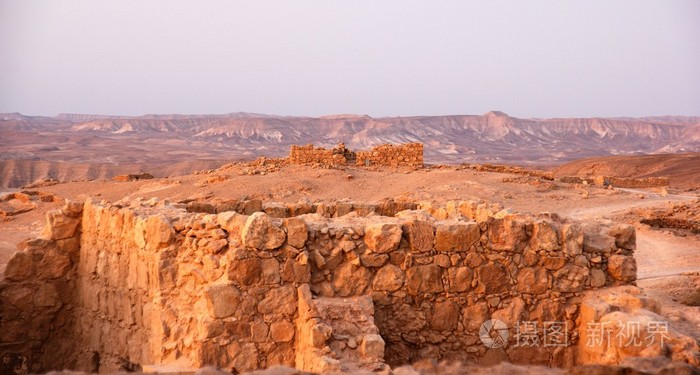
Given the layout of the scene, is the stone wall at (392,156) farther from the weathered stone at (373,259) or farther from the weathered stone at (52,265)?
the weathered stone at (373,259)

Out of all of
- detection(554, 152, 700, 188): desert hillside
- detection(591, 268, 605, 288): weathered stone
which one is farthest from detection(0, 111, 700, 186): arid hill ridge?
detection(591, 268, 605, 288): weathered stone

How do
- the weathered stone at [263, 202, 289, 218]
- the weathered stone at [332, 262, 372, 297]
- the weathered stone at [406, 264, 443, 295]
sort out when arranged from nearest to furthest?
the weathered stone at [332, 262, 372, 297] < the weathered stone at [406, 264, 443, 295] < the weathered stone at [263, 202, 289, 218]

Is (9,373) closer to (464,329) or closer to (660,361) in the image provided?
(464,329)

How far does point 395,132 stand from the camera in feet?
367

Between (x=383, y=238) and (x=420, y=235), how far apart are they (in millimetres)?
388

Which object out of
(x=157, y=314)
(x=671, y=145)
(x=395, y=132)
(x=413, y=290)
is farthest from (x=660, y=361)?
(x=671, y=145)

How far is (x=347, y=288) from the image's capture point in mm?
5934

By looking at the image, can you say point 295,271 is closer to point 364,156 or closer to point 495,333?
point 495,333

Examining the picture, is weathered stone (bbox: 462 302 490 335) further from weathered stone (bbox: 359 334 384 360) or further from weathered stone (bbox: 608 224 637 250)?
weathered stone (bbox: 608 224 637 250)

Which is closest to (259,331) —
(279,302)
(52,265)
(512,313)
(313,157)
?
(279,302)

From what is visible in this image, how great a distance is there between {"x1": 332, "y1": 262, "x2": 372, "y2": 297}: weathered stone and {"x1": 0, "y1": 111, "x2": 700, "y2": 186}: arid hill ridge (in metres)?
Answer: 83.2

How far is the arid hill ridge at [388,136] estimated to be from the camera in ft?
313

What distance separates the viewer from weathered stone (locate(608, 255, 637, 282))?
6344mm

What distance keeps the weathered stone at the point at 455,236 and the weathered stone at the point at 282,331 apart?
1688mm
